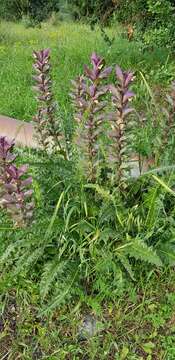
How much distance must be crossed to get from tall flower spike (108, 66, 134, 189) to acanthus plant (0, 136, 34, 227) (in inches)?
18.6

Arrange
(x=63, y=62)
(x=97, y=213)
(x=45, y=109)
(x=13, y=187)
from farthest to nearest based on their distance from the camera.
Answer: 1. (x=63, y=62)
2. (x=45, y=109)
3. (x=97, y=213)
4. (x=13, y=187)

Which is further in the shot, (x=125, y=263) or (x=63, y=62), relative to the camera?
(x=63, y=62)

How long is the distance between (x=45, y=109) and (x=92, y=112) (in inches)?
18.5

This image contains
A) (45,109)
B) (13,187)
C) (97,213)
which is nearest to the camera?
(13,187)

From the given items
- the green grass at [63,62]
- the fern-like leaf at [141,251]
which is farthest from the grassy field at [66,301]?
the green grass at [63,62]

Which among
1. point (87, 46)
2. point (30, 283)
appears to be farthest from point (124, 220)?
point (87, 46)

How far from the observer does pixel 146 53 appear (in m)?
6.78

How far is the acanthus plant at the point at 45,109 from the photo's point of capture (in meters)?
2.74

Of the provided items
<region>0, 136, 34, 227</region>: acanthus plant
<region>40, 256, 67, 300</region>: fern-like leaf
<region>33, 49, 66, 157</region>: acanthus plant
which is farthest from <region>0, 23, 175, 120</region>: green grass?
<region>40, 256, 67, 300</region>: fern-like leaf

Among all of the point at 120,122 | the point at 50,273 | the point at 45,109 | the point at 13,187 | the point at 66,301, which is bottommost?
the point at 66,301

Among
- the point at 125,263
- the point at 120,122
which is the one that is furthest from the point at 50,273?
the point at 120,122

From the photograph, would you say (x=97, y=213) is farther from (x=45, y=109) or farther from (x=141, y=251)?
Result: (x=45, y=109)

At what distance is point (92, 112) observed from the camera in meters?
2.49

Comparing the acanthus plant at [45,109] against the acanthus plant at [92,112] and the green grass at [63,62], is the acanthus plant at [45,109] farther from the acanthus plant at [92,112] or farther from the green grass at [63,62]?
the green grass at [63,62]
